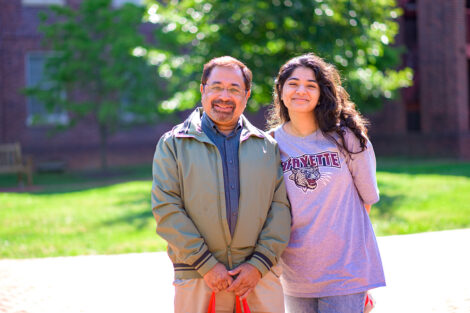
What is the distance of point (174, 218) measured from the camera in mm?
2742

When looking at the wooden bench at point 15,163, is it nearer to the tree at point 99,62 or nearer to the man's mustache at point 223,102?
the tree at point 99,62

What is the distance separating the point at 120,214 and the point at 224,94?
8.04m

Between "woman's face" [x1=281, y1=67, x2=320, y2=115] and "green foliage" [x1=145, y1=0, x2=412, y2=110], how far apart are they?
25.5 ft

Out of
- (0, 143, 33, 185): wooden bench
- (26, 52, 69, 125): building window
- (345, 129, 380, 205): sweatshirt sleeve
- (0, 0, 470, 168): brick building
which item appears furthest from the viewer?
(26, 52, 69, 125): building window

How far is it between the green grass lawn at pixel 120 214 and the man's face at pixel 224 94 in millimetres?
5040

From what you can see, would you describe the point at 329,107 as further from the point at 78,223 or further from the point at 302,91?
the point at 78,223

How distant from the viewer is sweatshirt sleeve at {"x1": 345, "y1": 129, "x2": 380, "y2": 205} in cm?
302

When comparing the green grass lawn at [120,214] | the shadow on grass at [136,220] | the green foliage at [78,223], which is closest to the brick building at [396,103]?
the green grass lawn at [120,214]

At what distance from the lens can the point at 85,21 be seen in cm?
1777

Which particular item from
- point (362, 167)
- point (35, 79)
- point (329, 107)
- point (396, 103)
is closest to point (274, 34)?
point (329, 107)

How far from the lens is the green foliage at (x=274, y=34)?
1108 centimetres

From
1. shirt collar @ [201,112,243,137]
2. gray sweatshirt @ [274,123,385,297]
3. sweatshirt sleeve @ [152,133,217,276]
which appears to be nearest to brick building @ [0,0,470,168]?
shirt collar @ [201,112,243,137]

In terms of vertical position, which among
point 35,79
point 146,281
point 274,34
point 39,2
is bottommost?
point 146,281

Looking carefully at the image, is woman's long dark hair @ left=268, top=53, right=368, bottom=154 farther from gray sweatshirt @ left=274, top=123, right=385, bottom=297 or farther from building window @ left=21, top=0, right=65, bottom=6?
building window @ left=21, top=0, right=65, bottom=6
